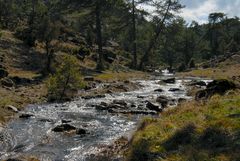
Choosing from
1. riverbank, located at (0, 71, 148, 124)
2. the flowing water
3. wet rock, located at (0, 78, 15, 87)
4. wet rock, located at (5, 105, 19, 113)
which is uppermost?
wet rock, located at (0, 78, 15, 87)

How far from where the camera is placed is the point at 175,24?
316 feet

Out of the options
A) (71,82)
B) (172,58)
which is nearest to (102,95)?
(71,82)

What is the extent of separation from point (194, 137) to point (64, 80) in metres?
27.1

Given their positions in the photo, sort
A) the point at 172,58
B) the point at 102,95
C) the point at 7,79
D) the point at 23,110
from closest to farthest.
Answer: the point at 23,110, the point at 102,95, the point at 7,79, the point at 172,58

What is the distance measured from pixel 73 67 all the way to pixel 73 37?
57340 millimetres

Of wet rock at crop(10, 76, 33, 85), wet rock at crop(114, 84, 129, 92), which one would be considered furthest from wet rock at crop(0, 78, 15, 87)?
wet rock at crop(114, 84, 129, 92)

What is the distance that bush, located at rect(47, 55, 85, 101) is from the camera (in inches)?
1711

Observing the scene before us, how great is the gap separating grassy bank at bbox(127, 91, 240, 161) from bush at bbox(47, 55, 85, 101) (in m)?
21.3

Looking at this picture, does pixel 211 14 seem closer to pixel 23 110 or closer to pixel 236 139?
pixel 23 110

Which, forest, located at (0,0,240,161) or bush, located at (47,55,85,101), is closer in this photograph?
forest, located at (0,0,240,161)

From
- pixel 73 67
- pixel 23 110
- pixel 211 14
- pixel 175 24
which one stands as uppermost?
pixel 211 14

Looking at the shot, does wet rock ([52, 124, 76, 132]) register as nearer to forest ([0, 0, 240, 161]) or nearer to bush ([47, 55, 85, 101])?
forest ([0, 0, 240, 161])

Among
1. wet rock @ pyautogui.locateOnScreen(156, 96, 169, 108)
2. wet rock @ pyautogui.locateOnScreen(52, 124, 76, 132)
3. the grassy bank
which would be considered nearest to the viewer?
the grassy bank

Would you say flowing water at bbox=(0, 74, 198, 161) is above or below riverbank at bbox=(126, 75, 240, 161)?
below
